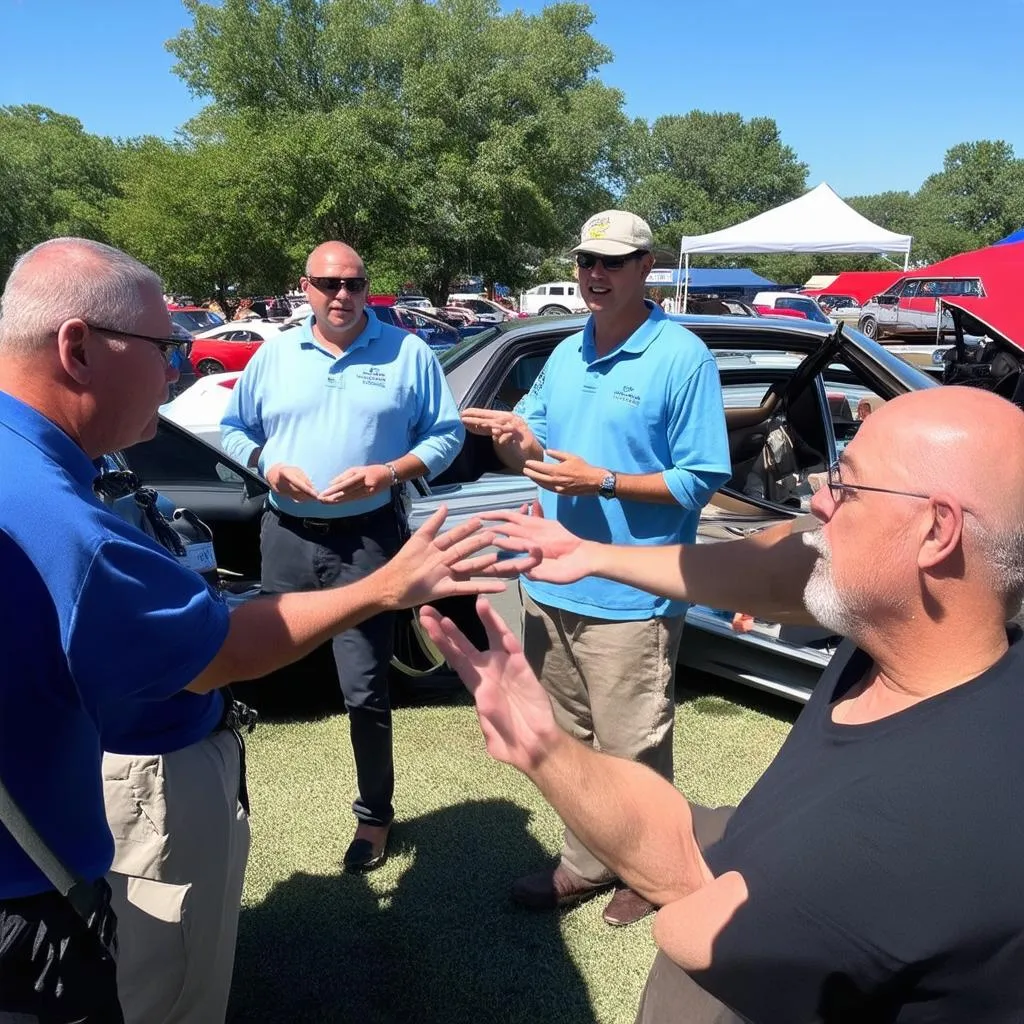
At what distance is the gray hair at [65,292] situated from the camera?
4.31 feet

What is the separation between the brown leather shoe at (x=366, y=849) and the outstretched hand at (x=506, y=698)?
5.46 feet

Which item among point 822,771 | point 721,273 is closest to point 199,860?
point 822,771

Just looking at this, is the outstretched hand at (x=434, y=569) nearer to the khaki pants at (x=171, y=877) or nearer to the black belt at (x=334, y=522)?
the khaki pants at (x=171, y=877)

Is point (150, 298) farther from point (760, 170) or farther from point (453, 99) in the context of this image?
point (760, 170)

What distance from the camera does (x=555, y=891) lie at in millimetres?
2705

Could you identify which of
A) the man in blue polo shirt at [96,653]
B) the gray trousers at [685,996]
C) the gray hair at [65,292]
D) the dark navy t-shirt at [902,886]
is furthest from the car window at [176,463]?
the dark navy t-shirt at [902,886]

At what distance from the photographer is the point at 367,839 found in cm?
294

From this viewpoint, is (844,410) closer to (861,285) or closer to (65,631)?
(65,631)

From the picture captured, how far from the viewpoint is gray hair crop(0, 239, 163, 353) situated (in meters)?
1.31

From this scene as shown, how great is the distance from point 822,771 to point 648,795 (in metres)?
0.32

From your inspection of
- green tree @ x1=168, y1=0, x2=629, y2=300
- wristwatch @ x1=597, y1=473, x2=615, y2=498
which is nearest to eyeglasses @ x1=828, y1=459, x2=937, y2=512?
wristwatch @ x1=597, y1=473, x2=615, y2=498

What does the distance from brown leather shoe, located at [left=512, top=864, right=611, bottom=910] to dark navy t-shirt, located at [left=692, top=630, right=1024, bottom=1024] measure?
1.59 metres

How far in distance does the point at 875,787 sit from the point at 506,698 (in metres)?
0.59

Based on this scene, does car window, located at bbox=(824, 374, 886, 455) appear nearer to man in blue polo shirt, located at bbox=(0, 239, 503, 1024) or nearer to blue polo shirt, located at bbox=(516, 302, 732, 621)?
blue polo shirt, located at bbox=(516, 302, 732, 621)
